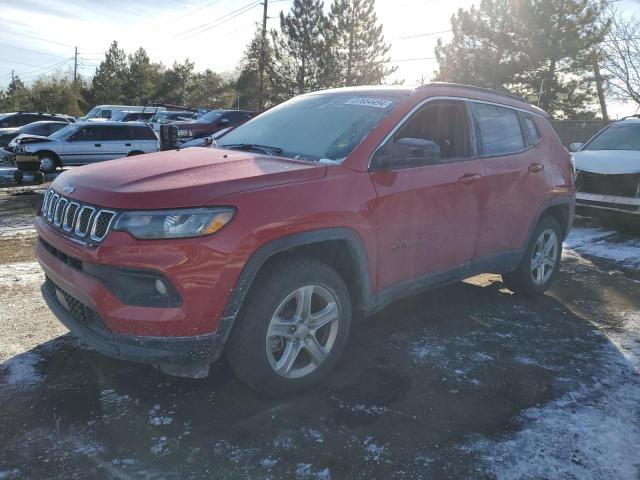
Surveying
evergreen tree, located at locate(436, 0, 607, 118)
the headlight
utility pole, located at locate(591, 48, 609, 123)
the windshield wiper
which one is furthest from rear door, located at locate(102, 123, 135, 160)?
utility pole, located at locate(591, 48, 609, 123)

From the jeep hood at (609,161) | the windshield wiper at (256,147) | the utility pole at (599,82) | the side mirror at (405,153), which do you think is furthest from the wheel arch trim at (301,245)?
the utility pole at (599,82)

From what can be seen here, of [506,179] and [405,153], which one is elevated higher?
[405,153]

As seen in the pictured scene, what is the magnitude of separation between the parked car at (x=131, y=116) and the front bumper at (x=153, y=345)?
2201 centimetres

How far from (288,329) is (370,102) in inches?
68.5

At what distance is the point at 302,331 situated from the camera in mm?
3025

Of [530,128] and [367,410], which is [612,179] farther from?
[367,410]

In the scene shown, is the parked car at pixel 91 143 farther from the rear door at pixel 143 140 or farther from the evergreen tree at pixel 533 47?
the evergreen tree at pixel 533 47

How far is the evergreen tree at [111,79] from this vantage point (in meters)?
48.6

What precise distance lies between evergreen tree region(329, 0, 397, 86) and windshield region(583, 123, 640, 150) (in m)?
29.2

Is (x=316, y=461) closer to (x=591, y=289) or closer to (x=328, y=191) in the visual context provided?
(x=328, y=191)

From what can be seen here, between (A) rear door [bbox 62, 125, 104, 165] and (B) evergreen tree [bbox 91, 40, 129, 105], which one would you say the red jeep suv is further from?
(B) evergreen tree [bbox 91, 40, 129, 105]

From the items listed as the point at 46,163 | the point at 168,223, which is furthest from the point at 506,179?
the point at 46,163

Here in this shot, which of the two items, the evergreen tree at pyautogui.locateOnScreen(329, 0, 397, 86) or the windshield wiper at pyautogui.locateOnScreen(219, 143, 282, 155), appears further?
the evergreen tree at pyautogui.locateOnScreen(329, 0, 397, 86)

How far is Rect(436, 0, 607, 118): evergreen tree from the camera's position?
25.6 meters
